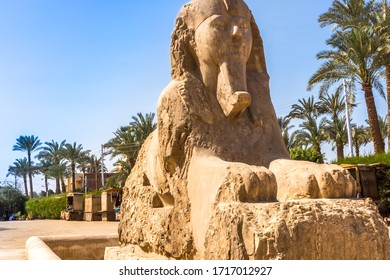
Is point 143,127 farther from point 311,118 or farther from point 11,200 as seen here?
point 11,200

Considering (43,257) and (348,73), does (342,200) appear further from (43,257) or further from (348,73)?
(348,73)

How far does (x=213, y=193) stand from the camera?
2.47m

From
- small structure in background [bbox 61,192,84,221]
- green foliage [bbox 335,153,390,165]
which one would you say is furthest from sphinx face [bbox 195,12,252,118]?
small structure in background [bbox 61,192,84,221]

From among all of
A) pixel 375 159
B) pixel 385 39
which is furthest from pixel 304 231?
pixel 385 39

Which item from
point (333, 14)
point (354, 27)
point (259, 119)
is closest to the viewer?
point (259, 119)

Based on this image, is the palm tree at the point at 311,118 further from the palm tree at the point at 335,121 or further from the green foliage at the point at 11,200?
the green foliage at the point at 11,200

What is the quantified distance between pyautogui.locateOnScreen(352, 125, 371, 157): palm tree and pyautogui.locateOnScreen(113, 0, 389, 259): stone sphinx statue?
29.2 metres

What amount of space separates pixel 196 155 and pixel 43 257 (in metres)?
1.48

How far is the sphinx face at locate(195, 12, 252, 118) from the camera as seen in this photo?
3.02 meters

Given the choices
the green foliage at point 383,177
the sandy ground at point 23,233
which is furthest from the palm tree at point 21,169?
the green foliage at point 383,177

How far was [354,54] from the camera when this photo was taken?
50.7ft

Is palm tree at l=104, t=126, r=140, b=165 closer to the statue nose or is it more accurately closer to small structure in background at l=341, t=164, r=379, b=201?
small structure in background at l=341, t=164, r=379, b=201

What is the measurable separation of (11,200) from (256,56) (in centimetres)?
4366
